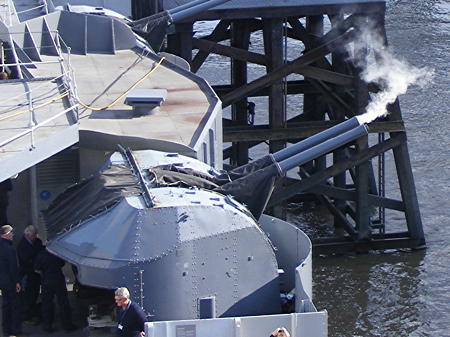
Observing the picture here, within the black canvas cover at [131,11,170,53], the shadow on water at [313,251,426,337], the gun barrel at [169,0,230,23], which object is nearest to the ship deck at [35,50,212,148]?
the black canvas cover at [131,11,170,53]

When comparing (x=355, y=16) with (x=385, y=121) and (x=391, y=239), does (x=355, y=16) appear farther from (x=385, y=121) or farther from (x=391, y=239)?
(x=391, y=239)

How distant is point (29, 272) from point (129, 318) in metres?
2.43

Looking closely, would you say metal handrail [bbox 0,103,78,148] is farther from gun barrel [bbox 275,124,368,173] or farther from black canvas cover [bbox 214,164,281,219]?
gun barrel [bbox 275,124,368,173]

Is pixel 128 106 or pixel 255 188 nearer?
pixel 255 188

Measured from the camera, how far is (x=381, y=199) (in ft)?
83.5

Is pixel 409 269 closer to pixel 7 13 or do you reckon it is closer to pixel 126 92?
pixel 126 92

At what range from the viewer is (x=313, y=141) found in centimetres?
1680

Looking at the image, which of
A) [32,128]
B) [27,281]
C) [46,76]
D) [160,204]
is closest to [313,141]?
[160,204]

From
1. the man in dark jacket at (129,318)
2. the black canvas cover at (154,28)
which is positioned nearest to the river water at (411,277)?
the black canvas cover at (154,28)

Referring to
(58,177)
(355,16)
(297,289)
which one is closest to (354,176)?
(355,16)

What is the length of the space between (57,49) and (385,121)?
7768 mm

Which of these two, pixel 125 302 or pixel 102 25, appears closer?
pixel 125 302

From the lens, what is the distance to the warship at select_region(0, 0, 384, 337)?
14.2 m

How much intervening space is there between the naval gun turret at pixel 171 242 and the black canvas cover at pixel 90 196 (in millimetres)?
14
